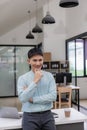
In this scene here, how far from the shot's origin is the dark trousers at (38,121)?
1.93 metres

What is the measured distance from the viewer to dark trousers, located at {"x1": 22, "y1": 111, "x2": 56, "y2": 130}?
193 centimetres

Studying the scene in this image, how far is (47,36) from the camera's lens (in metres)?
8.82

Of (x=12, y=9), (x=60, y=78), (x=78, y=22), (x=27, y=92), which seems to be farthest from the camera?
(x=78, y=22)

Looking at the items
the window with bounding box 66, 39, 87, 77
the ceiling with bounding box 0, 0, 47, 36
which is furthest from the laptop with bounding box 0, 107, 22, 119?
the window with bounding box 66, 39, 87, 77

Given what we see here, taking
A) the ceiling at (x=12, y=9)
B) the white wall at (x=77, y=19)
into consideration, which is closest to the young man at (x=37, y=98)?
the ceiling at (x=12, y=9)

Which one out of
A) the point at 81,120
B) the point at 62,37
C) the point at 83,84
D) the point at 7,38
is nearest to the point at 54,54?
the point at 62,37

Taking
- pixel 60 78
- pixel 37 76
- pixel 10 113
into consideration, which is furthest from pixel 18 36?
pixel 37 76

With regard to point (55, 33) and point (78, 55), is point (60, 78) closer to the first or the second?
point (78, 55)

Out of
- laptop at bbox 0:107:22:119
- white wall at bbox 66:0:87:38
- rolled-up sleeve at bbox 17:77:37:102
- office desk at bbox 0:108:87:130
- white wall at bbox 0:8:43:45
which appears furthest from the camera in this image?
white wall at bbox 0:8:43:45

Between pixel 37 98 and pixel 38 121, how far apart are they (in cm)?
19

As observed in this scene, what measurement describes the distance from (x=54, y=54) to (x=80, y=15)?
2.08 meters

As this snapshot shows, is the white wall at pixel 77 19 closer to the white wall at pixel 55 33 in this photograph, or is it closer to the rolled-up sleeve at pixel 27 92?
the white wall at pixel 55 33

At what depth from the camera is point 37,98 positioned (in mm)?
1923

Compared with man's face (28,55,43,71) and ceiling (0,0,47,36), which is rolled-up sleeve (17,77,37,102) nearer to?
man's face (28,55,43,71)
